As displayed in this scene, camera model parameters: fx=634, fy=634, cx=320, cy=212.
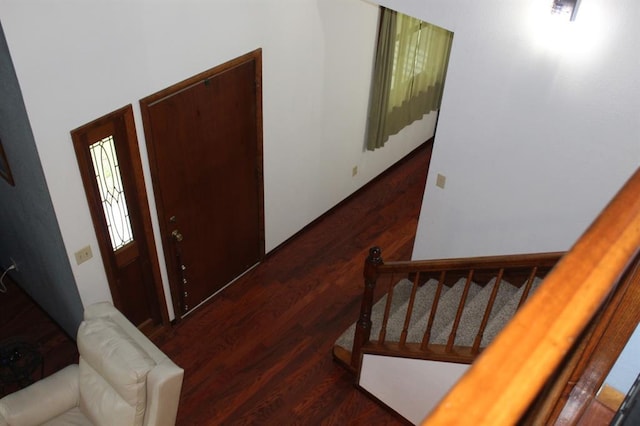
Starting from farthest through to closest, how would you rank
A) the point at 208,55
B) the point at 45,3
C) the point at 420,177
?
1. the point at 420,177
2. the point at 208,55
3. the point at 45,3

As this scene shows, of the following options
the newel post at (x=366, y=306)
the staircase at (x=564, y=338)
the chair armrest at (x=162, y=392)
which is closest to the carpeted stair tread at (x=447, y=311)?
the newel post at (x=366, y=306)

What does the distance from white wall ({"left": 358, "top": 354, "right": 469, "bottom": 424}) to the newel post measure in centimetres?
10

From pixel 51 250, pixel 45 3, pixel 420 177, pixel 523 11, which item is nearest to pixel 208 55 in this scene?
pixel 45 3

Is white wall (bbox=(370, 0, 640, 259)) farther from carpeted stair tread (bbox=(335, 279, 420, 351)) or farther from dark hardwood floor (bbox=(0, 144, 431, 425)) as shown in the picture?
dark hardwood floor (bbox=(0, 144, 431, 425))

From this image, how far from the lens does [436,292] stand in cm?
345

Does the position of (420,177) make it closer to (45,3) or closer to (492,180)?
(492,180)

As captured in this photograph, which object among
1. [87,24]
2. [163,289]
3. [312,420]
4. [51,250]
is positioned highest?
[87,24]

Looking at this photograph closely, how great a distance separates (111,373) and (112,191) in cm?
109

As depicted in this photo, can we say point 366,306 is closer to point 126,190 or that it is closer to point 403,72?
point 126,190

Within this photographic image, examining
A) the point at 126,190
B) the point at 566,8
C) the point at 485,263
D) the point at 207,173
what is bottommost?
the point at 207,173

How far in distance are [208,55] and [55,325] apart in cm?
230

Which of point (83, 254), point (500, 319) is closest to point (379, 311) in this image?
point (500, 319)

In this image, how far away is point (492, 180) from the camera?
3.97m

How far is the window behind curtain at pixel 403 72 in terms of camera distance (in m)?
5.36
